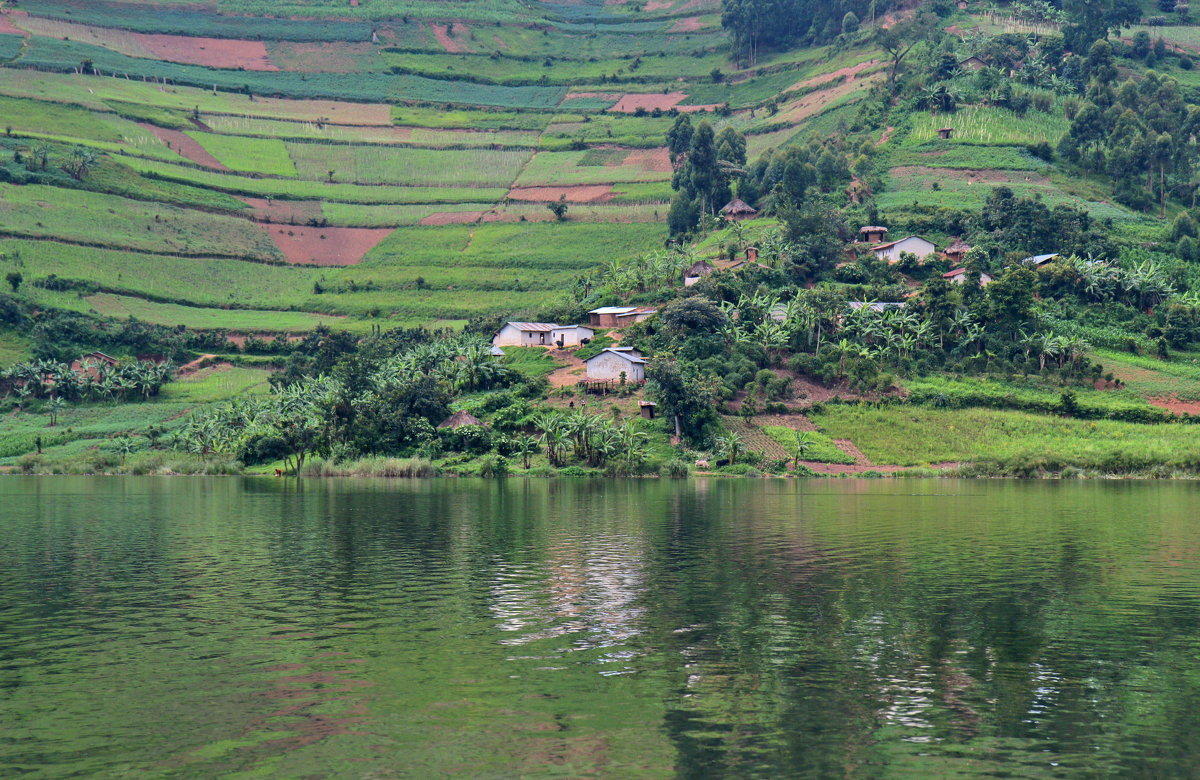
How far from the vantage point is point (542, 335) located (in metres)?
147

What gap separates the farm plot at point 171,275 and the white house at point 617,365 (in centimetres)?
7110

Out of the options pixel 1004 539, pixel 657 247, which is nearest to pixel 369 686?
pixel 1004 539

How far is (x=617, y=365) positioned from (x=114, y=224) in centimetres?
10187

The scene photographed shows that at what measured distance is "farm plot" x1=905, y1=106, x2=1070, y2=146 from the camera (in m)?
187

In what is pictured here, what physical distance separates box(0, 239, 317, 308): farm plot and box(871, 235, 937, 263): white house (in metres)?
90.0

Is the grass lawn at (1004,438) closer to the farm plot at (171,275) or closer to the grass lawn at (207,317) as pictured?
the grass lawn at (207,317)

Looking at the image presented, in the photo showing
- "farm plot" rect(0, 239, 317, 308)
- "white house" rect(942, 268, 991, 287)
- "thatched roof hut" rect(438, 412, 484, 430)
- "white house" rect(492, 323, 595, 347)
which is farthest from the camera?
"farm plot" rect(0, 239, 317, 308)

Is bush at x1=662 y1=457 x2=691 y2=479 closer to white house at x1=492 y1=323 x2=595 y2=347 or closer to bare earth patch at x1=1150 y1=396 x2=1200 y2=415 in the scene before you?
white house at x1=492 y1=323 x2=595 y2=347

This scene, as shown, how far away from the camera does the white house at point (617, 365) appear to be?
127812 mm

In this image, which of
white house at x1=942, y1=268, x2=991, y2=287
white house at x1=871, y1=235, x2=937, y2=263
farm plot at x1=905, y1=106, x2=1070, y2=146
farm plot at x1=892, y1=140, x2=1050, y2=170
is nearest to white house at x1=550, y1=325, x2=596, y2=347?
white house at x1=871, y1=235, x2=937, y2=263

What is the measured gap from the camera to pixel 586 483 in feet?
340

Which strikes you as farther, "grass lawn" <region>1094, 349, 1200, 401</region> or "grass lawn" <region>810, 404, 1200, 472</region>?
"grass lawn" <region>1094, 349, 1200, 401</region>

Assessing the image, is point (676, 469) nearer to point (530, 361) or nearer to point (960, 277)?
point (530, 361)

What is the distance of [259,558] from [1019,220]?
128 m
